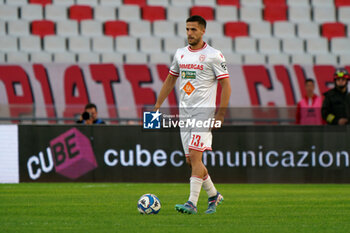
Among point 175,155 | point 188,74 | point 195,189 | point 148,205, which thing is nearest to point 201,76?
point 188,74

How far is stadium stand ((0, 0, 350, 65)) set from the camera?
17438 millimetres

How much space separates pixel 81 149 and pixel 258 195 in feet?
13.6

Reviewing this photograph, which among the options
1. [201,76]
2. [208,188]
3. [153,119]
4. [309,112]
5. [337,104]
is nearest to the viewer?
[201,76]

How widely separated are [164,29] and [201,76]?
11148 mm

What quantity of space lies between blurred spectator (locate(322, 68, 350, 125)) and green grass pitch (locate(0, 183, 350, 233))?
154cm

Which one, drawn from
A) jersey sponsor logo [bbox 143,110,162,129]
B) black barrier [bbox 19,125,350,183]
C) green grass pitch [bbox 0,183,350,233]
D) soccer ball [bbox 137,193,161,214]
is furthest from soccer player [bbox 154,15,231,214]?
black barrier [bbox 19,125,350,183]

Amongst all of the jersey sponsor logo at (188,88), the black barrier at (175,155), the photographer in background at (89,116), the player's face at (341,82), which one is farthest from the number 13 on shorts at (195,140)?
the player's face at (341,82)

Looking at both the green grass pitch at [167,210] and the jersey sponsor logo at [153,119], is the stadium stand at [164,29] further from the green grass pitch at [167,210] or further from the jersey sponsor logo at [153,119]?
the jersey sponsor logo at [153,119]

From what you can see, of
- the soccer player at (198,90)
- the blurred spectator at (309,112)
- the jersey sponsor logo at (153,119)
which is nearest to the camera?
the soccer player at (198,90)

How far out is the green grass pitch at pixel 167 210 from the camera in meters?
6.14

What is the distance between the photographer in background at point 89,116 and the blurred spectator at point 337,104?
4171 mm

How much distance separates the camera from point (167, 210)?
772cm

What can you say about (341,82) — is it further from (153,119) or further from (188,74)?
(188,74)

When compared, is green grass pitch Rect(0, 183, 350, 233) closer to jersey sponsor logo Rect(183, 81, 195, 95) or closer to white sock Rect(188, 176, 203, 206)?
white sock Rect(188, 176, 203, 206)
